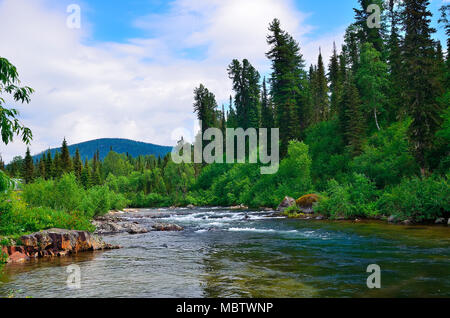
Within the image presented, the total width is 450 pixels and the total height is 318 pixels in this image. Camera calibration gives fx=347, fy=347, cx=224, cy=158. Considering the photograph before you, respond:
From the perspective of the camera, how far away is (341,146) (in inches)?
2058

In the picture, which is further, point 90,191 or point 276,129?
point 276,129

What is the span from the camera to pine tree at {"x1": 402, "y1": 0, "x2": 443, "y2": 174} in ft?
102

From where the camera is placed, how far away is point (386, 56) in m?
56.2

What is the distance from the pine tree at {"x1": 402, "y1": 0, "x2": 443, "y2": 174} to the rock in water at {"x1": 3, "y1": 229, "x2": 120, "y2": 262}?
27.3m

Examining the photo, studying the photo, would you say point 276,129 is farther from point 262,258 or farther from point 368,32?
point 262,258

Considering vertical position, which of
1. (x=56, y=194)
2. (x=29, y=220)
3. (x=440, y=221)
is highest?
(x=56, y=194)

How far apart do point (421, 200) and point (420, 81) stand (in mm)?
11996

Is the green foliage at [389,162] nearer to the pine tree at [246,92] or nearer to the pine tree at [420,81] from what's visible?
the pine tree at [420,81]

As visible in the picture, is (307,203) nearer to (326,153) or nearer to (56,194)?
(326,153)

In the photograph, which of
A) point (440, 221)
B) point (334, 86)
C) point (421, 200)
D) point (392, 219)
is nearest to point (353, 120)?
point (392, 219)

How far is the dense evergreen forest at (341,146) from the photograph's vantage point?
27.6 meters

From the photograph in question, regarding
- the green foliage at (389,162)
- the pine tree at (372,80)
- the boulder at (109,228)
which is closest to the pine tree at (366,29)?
the pine tree at (372,80)

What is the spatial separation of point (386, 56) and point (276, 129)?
2379 centimetres
